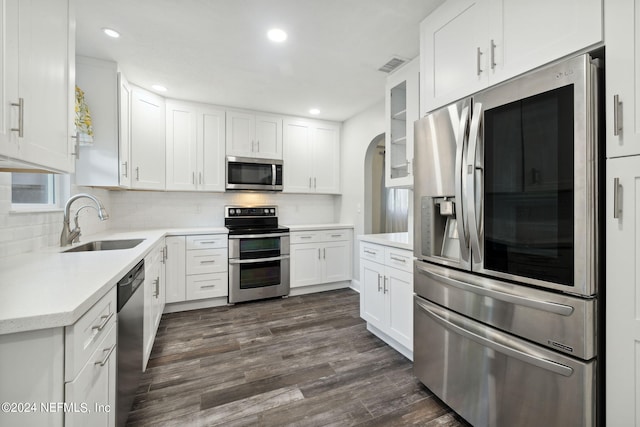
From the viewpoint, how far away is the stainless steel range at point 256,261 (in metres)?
3.54

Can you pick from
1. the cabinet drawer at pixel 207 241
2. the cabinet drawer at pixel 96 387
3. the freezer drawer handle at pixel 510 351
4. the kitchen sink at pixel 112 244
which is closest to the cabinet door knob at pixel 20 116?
the cabinet drawer at pixel 96 387

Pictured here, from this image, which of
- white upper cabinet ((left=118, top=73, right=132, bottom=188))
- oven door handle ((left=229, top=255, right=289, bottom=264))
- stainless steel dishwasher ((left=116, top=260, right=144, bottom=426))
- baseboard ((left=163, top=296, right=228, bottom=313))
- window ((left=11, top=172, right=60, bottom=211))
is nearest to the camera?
stainless steel dishwasher ((left=116, top=260, right=144, bottom=426))

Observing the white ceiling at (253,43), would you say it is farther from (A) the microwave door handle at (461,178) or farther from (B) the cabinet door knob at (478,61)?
(A) the microwave door handle at (461,178)

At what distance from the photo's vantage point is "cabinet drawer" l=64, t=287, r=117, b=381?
84cm

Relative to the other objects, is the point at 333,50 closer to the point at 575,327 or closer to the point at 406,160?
the point at 406,160

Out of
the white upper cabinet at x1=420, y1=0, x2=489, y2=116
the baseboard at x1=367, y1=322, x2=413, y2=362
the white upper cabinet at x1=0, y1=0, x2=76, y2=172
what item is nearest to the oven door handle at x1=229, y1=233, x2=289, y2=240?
the baseboard at x1=367, y1=322, x2=413, y2=362

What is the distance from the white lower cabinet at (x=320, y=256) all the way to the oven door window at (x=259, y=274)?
0.25 meters

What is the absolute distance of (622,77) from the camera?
1024 millimetres

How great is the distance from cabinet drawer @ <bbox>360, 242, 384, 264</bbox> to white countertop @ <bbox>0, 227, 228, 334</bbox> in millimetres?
1852

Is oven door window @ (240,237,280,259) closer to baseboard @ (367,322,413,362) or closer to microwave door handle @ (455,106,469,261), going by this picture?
baseboard @ (367,322,413,362)

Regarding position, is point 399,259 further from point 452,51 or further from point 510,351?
point 452,51

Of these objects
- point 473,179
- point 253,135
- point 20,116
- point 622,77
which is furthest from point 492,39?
point 253,135

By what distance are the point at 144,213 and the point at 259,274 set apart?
170 cm

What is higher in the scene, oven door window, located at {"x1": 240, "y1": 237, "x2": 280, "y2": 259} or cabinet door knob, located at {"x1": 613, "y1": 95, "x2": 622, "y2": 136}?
cabinet door knob, located at {"x1": 613, "y1": 95, "x2": 622, "y2": 136}
